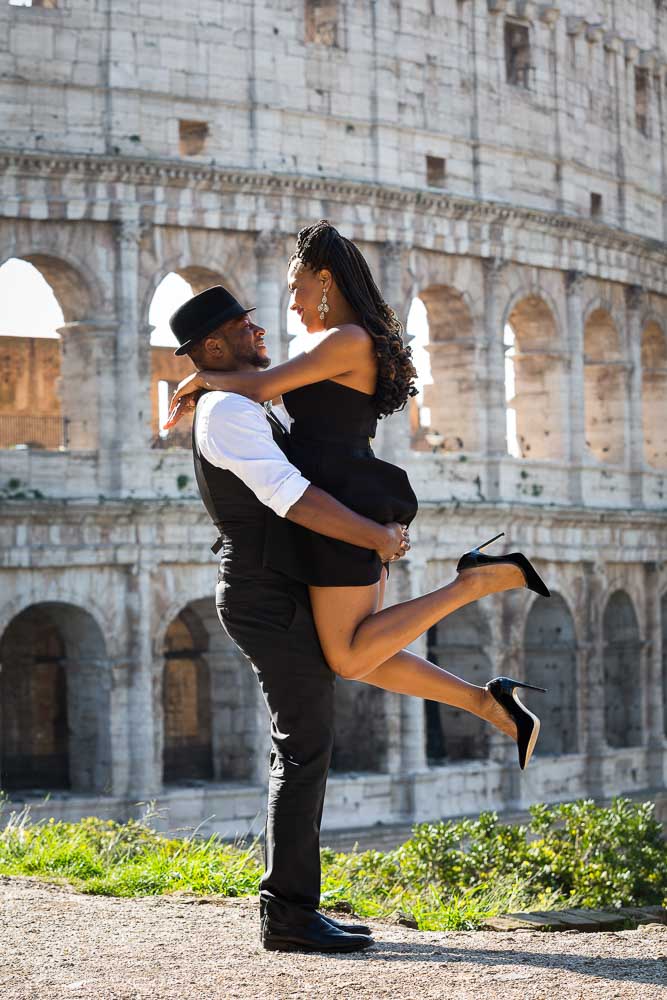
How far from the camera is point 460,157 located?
85.3 ft

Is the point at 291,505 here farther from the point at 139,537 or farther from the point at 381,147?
the point at 381,147

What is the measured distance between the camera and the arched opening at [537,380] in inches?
1078

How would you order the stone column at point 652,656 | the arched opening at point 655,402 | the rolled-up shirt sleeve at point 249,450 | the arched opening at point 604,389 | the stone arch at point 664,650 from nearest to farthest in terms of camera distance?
1. the rolled-up shirt sleeve at point 249,450
2. the stone column at point 652,656
3. the arched opening at point 604,389
4. the stone arch at point 664,650
5. the arched opening at point 655,402

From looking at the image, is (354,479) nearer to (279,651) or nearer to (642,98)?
(279,651)

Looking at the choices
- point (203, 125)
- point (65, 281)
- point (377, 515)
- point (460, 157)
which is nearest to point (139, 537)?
point (65, 281)

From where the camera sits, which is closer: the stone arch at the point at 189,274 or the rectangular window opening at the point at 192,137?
the stone arch at the point at 189,274

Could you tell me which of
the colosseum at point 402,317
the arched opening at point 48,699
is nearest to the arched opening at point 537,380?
the colosseum at point 402,317

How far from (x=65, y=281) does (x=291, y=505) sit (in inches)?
687

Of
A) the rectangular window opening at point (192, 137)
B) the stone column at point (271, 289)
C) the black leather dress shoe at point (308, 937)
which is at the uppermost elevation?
the rectangular window opening at point (192, 137)

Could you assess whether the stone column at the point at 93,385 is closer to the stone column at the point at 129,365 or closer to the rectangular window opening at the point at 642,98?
the stone column at the point at 129,365

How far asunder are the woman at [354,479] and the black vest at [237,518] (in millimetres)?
73

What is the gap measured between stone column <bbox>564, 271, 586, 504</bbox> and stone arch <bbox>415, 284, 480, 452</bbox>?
1.92 metres

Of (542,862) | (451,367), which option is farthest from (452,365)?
(542,862)

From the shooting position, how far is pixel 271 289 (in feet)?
78.9
